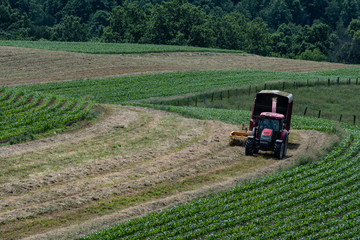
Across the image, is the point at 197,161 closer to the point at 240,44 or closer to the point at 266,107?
the point at 266,107

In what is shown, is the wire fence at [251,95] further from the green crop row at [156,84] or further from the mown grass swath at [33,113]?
the mown grass swath at [33,113]

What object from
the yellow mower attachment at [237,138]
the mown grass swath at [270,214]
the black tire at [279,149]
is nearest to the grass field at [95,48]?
the yellow mower attachment at [237,138]

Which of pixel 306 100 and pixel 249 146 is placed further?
pixel 306 100

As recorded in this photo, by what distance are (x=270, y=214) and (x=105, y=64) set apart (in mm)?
53061

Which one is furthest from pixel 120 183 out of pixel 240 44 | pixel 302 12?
pixel 302 12

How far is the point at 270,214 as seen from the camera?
2038cm

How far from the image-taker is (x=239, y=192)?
22.8 meters

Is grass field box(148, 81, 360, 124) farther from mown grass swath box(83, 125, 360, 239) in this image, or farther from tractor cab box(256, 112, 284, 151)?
mown grass swath box(83, 125, 360, 239)

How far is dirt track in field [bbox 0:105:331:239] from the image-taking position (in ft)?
64.2

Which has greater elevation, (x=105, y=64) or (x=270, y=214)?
(x=105, y=64)

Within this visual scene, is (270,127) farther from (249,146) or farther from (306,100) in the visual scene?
(306,100)

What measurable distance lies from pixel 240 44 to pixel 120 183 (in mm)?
112136

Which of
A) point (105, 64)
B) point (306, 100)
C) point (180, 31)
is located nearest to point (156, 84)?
point (105, 64)

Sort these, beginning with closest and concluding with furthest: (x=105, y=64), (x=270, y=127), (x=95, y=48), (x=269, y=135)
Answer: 1. (x=269, y=135)
2. (x=270, y=127)
3. (x=105, y=64)
4. (x=95, y=48)
